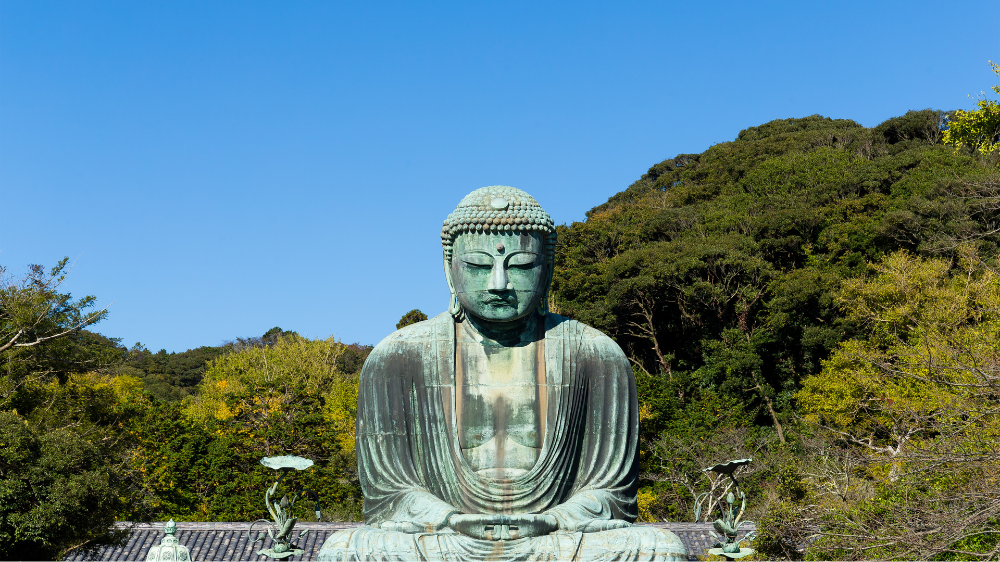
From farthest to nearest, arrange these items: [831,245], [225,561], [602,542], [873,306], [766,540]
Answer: [831,245] → [873,306] → [225,561] → [766,540] → [602,542]

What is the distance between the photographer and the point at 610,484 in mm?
9078

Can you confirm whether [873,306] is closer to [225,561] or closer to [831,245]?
[831,245]

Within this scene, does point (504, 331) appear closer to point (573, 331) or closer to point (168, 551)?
point (573, 331)

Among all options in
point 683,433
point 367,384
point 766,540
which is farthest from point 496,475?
point 683,433

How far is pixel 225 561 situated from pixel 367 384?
1593cm

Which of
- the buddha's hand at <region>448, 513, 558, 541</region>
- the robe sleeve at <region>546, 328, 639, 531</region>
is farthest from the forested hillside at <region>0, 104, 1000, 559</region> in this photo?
the buddha's hand at <region>448, 513, 558, 541</region>

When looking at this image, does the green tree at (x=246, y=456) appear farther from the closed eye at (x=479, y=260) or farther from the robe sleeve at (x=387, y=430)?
the closed eye at (x=479, y=260)

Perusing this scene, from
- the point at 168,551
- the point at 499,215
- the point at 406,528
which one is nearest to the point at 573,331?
the point at 499,215

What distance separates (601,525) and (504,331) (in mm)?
1865

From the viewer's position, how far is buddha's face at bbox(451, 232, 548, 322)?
921 cm

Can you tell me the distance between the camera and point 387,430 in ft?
30.6

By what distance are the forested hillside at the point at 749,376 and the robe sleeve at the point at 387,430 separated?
6.37 meters

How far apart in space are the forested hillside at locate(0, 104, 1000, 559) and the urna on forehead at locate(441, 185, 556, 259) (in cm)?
632

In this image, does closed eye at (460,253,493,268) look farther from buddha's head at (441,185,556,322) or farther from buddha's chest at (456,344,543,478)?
buddha's chest at (456,344,543,478)
